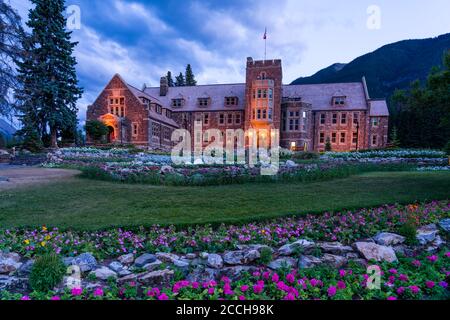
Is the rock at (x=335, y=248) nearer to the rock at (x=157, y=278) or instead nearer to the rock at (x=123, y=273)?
the rock at (x=157, y=278)

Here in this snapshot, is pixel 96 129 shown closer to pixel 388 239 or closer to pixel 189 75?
pixel 388 239

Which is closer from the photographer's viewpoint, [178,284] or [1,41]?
[178,284]

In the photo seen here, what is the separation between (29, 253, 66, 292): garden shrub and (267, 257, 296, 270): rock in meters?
3.38

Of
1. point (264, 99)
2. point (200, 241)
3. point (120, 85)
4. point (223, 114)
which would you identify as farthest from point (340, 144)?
point (200, 241)

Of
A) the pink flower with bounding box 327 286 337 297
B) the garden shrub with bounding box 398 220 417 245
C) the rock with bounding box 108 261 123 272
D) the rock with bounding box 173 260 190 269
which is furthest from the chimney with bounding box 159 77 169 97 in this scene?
the pink flower with bounding box 327 286 337 297

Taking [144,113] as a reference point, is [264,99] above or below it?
above

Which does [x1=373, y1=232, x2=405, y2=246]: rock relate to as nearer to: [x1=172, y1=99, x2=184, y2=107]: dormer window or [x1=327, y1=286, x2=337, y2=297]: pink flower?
[x1=327, y1=286, x2=337, y2=297]: pink flower

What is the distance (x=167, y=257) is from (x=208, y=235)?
110cm

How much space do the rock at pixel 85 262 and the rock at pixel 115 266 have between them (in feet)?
0.93

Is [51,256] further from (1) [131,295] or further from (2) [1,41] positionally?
(2) [1,41]

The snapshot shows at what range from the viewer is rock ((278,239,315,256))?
4965mm

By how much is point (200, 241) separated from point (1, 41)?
13573 millimetres

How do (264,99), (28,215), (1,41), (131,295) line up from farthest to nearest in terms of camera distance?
(264,99) < (1,41) < (28,215) < (131,295)

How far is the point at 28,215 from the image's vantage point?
23.1 ft
